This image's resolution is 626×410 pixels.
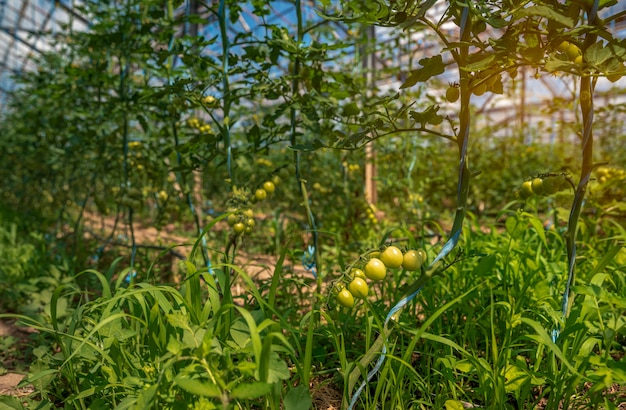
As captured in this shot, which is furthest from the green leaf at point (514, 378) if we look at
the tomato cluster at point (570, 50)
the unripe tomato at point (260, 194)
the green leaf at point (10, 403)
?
the green leaf at point (10, 403)

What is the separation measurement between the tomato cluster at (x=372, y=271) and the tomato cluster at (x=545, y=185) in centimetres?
40

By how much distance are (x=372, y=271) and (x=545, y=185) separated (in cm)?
51

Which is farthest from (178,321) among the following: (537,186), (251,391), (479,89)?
(537,186)

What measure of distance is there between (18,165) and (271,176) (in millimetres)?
4640

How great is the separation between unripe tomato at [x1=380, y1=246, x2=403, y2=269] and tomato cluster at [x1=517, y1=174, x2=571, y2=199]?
0.44 meters

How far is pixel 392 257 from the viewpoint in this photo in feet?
2.73

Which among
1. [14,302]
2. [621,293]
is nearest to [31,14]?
[14,302]

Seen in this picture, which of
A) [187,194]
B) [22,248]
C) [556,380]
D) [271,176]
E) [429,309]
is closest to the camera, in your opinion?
[556,380]

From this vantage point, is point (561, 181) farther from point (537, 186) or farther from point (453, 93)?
point (453, 93)

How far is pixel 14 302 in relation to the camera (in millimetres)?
2066

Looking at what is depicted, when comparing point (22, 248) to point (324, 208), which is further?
point (324, 208)

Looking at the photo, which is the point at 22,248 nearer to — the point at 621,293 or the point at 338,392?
the point at 338,392

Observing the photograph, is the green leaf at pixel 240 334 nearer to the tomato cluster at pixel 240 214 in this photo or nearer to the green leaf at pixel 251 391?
the green leaf at pixel 251 391

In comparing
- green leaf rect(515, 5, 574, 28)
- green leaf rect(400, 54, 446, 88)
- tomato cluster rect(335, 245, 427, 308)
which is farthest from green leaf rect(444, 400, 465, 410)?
green leaf rect(515, 5, 574, 28)
